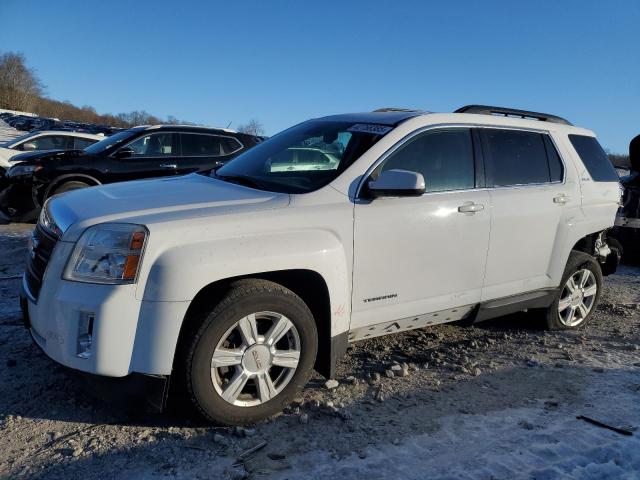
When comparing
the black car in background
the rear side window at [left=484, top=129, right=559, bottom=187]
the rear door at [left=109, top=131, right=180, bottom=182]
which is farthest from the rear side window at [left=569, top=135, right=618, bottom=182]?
the rear door at [left=109, top=131, right=180, bottom=182]

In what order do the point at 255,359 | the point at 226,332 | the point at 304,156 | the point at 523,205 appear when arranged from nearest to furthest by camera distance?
the point at 226,332 → the point at 255,359 → the point at 304,156 → the point at 523,205

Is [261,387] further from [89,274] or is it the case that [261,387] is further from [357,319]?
[89,274]

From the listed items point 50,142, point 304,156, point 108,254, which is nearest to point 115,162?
point 50,142

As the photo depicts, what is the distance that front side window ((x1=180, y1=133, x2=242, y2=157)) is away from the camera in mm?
9156

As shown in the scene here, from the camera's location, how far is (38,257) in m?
3.03

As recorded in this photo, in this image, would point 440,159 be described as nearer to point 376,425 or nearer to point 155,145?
point 376,425

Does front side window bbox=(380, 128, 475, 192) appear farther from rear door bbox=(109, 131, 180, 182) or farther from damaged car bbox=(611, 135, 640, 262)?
rear door bbox=(109, 131, 180, 182)

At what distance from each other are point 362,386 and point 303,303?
35.6 inches

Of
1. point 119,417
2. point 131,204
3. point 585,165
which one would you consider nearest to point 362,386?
point 119,417

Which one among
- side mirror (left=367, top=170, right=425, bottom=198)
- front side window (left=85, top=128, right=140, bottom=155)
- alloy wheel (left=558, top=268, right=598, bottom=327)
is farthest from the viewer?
front side window (left=85, top=128, right=140, bottom=155)

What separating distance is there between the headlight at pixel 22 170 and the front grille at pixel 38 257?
5.90 meters

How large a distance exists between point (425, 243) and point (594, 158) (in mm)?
2564

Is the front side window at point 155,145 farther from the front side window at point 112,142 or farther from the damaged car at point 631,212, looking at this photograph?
the damaged car at point 631,212

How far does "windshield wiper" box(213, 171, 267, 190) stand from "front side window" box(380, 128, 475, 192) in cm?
84
